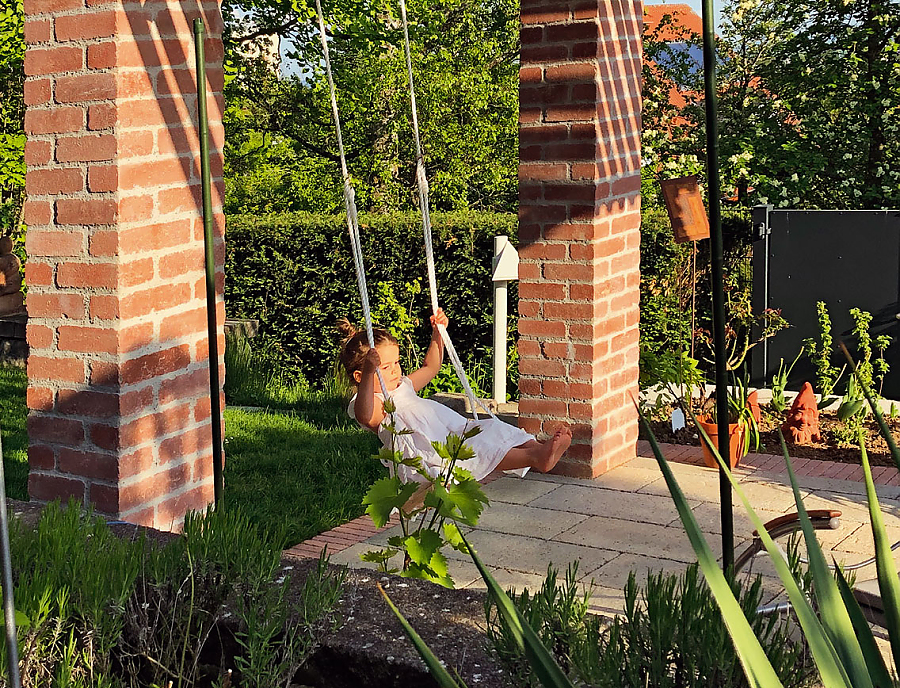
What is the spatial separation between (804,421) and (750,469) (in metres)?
0.96

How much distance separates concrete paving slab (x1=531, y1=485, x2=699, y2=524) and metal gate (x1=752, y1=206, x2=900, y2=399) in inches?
161

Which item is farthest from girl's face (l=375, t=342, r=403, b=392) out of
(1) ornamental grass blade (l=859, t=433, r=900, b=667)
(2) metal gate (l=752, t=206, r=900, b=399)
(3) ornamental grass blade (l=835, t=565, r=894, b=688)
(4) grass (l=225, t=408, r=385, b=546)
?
(2) metal gate (l=752, t=206, r=900, b=399)

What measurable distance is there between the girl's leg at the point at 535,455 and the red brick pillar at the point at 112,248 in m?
A: 1.28

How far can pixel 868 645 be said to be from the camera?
169 cm

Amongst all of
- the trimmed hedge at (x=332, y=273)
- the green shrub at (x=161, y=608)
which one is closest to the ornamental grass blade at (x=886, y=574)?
the green shrub at (x=161, y=608)

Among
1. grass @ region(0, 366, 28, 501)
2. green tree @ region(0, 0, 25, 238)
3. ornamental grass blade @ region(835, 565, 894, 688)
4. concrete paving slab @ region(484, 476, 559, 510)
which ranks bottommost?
concrete paving slab @ region(484, 476, 559, 510)

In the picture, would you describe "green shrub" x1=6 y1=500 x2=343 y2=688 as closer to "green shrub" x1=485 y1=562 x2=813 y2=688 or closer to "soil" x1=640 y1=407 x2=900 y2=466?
"green shrub" x1=485 y1=562 x2=813 y2=688

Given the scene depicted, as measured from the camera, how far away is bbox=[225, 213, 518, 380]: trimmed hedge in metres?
8.78

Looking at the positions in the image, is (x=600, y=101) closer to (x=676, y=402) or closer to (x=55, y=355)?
(x=676, y=402)

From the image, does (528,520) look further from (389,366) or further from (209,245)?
(209,245)

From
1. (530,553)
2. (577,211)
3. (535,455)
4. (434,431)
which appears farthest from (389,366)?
(577,211)

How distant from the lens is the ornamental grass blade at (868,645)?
165 cm

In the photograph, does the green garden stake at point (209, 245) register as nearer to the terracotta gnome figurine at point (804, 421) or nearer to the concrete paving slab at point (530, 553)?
the concrete paving slab at point (530, 553)

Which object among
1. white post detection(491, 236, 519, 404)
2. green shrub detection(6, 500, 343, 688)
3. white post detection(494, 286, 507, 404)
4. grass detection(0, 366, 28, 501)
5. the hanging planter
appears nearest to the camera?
green shrub detection(6, 500, 343, 688)
